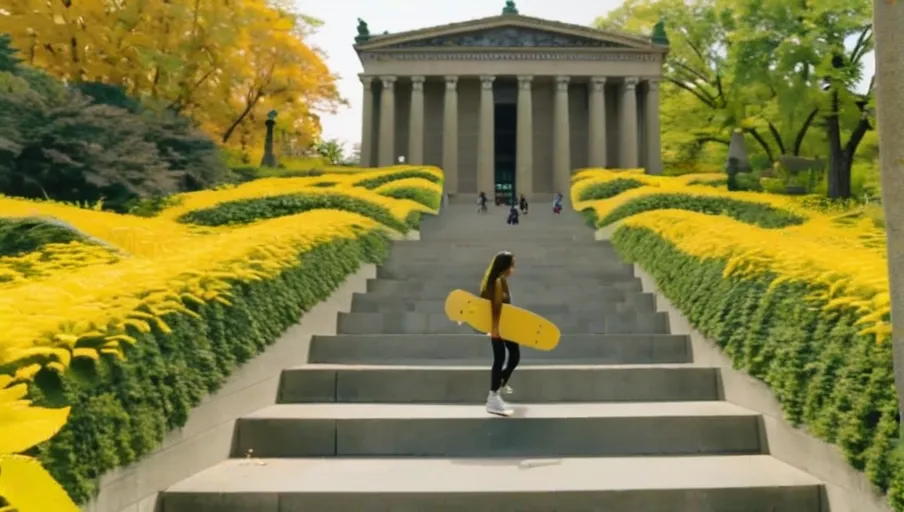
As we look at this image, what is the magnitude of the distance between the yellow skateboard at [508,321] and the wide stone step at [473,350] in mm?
1049

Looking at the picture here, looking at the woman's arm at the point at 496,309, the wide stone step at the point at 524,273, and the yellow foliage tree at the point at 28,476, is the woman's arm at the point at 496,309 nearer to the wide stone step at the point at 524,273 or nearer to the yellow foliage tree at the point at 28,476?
the wide stone step at the point at 524,273

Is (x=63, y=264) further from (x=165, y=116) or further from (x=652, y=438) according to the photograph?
(x=165, y=116)

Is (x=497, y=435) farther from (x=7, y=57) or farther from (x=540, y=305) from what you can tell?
(x=7, y=57)

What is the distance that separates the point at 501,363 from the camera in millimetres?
5730

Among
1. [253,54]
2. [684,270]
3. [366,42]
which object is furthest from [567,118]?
[684,270]

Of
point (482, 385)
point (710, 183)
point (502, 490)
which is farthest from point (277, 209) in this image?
point (710, 183)

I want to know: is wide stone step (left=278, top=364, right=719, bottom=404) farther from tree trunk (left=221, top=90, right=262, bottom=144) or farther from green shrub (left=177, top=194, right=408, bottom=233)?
tree trunk (left=221, top=90, right=262, bottom=144)

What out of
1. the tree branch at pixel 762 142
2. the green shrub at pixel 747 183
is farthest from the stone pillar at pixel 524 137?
the green shrub at pixel 747 183

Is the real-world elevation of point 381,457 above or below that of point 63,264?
below

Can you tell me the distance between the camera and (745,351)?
5.65 metres

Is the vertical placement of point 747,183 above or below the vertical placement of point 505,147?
below

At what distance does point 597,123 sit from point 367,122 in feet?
50.5

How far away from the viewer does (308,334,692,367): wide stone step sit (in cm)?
708

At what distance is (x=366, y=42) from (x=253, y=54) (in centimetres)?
991
